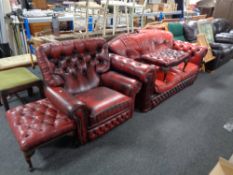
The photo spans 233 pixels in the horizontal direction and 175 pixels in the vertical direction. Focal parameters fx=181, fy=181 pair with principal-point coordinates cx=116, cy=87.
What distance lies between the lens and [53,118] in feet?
5.67

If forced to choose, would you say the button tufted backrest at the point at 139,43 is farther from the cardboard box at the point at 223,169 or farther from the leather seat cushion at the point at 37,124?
the cardboard box at the point at 223,169

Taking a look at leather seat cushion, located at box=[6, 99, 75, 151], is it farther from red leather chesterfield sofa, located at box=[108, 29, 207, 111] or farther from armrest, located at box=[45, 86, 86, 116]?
red leather chesterfield sofa, located at box=[108, 29, 207, 111]

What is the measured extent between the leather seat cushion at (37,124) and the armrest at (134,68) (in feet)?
3.32

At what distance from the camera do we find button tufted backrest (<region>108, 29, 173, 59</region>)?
271 cm

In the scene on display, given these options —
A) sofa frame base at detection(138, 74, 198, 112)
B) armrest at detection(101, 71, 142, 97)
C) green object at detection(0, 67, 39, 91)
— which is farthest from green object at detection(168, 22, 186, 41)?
green object at detection(0, 67, 39, 91)

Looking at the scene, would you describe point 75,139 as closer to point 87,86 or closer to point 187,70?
point 87,86

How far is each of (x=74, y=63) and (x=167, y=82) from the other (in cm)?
141

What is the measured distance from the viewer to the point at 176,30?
4.11 metres

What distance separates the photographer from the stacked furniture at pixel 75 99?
162cm

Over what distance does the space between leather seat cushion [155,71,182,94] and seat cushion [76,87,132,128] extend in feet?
2.02

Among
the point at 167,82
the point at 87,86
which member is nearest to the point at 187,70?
the point at 167,82

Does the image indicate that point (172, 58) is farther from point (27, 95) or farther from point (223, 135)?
point (27, 95)

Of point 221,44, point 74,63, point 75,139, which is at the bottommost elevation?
point 75,139

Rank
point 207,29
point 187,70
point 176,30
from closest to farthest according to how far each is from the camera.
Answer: point 187,70, point 176,30, point 207,29
